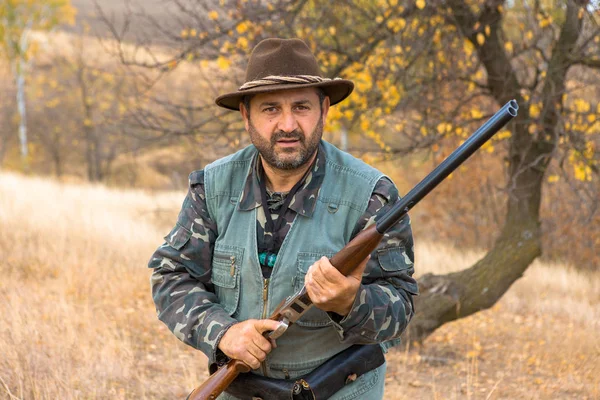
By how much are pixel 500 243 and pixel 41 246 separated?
5027 mm

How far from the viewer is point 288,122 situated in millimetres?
2402

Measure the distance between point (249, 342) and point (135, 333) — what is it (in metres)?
3.51

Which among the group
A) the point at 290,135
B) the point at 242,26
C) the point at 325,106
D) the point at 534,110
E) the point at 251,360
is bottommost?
the point at 251,360

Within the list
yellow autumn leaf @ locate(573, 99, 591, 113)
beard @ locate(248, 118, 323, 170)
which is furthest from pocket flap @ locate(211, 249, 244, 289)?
yellow autumn leaf @ locate(573, 99, 591, 113)

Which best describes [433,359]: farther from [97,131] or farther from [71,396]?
[97,131]

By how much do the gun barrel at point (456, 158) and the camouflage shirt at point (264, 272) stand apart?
0.30 m

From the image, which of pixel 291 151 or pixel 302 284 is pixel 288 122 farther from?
pixel 302 284

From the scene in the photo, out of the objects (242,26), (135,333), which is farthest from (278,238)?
(242,26)

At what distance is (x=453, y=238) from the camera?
43.1 ft

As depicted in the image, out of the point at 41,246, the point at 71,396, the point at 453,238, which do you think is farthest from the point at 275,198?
the point at 453,238

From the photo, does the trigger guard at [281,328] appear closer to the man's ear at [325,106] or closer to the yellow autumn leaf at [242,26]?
the man's ear at [325,106]

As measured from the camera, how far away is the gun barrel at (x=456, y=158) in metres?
1.83

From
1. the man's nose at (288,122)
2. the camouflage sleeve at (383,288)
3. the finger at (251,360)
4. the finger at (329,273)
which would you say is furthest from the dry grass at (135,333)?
the man's nose at (288,122)

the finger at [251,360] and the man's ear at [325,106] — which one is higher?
the man's ear at [325,106]
